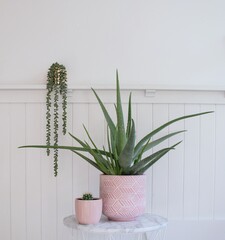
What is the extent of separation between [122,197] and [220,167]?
1.89 ft

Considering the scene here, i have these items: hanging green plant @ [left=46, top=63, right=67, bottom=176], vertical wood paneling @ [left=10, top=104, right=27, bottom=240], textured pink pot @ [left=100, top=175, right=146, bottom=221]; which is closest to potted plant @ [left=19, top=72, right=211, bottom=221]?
textured pink pot @ [left=100, top=175, right=146, bottom=221]

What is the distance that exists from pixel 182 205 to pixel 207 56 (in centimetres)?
68

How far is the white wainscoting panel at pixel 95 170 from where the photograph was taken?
80.1 inches

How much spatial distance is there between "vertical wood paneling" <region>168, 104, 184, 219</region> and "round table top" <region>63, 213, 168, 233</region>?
0.27m

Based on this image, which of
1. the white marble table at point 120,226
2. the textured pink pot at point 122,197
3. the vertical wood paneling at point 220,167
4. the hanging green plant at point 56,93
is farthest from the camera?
the vertical wood paneling at point 220,167

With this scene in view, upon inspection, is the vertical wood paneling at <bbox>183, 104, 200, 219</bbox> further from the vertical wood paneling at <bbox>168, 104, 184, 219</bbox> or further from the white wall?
the white wall

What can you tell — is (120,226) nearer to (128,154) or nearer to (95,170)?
(128,154)

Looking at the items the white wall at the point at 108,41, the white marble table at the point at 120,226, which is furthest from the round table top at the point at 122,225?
the white wall at the point at 108,41

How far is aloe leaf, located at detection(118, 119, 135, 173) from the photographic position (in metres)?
1.68

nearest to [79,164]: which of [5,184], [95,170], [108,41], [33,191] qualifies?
[95,170]

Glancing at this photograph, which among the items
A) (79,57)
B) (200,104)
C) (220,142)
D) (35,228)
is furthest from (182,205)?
(79,57)

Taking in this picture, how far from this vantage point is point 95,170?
2049 mm

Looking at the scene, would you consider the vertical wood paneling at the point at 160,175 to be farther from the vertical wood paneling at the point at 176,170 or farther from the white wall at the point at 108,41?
the white wall at the point at 108,41

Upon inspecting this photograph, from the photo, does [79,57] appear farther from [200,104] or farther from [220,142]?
[220,142]
